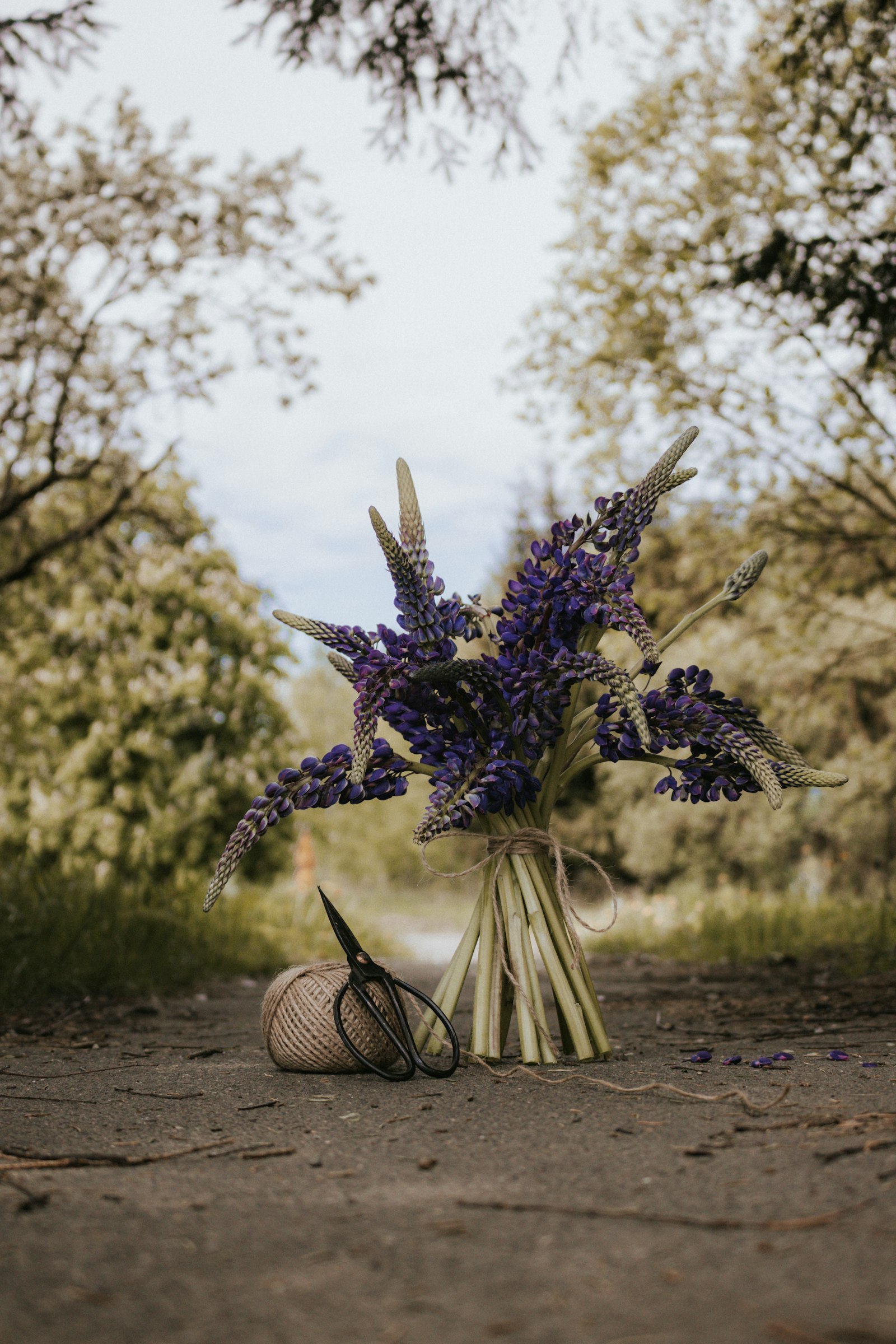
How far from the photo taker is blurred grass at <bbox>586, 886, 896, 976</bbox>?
21.7 ft

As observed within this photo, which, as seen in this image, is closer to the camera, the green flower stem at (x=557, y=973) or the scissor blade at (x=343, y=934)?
the scissor blade at (x=343, y=934)

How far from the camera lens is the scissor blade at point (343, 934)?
8.15 ft

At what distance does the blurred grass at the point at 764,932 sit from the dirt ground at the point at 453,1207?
3.91 meters

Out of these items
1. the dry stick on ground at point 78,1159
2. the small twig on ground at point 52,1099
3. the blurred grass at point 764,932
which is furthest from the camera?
the blurred grass at point 764,932

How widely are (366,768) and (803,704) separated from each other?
6688 millimetres

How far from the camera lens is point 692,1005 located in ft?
14.6

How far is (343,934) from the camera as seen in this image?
2.55 meters

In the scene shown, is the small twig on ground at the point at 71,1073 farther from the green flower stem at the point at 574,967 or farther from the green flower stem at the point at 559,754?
the green flower stem at the point at 559,754

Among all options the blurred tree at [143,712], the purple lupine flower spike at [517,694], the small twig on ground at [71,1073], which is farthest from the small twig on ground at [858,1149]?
the blurred tree at [143,712]

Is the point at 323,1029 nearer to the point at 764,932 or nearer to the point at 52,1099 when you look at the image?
the point at 52,1099

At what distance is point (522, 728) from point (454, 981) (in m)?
0.70

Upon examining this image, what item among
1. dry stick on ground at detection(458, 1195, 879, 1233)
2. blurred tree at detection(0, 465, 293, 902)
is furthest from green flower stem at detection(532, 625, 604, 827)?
blurred tree at detection(0, 465, 293, 902)

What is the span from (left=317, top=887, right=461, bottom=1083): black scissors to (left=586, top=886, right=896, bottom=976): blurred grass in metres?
3.71

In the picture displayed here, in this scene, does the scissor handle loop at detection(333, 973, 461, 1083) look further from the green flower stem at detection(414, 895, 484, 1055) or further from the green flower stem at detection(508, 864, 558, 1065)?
the green flower stem at detection(508, 864, 558, 1065)
